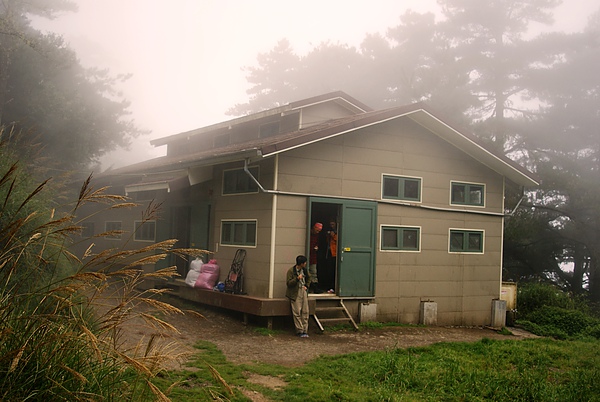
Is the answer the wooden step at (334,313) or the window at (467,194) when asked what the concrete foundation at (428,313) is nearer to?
the wooden step at (334,313)

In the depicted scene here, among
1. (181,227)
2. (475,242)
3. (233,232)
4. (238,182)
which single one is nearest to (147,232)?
(181,227)

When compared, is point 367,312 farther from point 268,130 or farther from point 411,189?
point 268,130

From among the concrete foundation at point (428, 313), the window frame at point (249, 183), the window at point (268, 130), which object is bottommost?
the concrete foundation at point (428, 313)

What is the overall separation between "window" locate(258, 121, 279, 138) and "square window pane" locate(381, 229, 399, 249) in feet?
13.9

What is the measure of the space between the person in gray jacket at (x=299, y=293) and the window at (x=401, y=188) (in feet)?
10.3

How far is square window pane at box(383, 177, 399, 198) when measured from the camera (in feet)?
44.3

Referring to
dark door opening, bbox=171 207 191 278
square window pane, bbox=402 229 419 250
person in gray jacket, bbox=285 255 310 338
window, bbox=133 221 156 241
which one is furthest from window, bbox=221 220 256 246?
window, bbox=133 221 156 241

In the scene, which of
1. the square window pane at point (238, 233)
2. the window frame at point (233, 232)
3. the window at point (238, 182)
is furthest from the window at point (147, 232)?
the square window pane at point (238, 233)

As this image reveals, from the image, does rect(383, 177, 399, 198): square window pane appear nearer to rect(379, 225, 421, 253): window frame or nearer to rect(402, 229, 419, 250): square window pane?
rect(379, 225, 421, 253): window frame

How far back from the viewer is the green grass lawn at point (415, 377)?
6719 millimetres

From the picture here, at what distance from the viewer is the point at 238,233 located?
13.0m

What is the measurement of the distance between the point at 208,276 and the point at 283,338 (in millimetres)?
3027

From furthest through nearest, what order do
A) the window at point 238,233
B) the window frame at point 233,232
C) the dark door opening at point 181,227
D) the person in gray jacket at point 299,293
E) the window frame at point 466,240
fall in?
the dark door opening at point 181,227
the window frame at point 466,240
the window at point 238,233
the window frame at point 233,232
the person in gray jacket at point 299,293

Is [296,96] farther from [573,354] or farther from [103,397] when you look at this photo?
[103,397]
